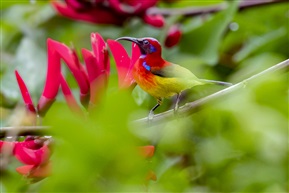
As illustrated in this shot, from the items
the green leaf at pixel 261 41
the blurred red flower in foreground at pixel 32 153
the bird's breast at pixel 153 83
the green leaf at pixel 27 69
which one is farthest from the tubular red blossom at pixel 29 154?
the green leaf at pixel 261 41

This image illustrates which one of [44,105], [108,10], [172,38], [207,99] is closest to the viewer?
[207,99]

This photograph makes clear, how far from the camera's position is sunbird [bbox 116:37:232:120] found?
449 millimetres

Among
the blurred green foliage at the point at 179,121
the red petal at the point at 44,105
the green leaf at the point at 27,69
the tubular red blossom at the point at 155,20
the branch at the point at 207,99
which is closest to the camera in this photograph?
the blurred green foliage at the point at 179,121

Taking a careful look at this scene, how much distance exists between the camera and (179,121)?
492 mm

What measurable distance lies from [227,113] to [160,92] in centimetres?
6

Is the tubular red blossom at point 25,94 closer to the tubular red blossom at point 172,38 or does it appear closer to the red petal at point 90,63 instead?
the red petal at point 90,63

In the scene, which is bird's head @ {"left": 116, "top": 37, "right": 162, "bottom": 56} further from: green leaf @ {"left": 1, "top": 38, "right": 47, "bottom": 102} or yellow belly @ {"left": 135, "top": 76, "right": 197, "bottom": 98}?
green leaf @ {"left": 1, "top": 38, "right": 47, "bottom": 102}

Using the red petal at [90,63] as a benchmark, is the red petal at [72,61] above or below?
below

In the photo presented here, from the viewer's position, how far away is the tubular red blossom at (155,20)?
110 centimetres

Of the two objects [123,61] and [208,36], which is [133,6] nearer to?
[208,36]

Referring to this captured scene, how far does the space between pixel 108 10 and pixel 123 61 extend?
0.59 meters

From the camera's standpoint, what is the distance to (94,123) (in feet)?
1.03

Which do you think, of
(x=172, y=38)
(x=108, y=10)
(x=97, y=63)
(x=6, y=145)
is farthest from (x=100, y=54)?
(x=108, y=10)

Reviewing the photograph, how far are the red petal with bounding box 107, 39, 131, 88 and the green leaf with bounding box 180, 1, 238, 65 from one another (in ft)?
1.45
